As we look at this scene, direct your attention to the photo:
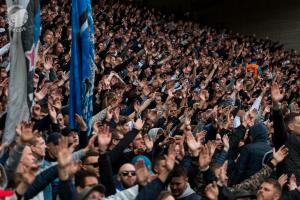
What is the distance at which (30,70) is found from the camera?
210 inches

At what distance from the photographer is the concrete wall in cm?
2344

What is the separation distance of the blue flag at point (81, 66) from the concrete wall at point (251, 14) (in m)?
17.1

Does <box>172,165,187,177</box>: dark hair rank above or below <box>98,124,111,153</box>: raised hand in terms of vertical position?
below

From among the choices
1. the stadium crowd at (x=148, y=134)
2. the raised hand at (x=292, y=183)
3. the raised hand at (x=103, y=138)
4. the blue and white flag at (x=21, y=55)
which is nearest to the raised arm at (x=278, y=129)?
the stadium crowd at (x=148, y=134)

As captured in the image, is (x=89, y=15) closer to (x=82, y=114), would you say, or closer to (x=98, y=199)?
(x=82, y=114)

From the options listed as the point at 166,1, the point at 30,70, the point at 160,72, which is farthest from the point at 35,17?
the point at 166,1

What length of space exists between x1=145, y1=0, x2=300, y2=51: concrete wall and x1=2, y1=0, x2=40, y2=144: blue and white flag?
18587mm

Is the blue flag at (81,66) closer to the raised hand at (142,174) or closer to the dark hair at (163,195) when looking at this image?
the raised hand at (142,174)

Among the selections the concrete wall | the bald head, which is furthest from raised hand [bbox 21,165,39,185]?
the concrete wall

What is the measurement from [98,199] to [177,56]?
10041 millimetres

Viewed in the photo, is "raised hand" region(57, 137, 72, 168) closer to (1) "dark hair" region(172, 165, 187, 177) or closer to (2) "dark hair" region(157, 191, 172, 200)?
(2) "dark hair" region(157, 191, 172, 200)

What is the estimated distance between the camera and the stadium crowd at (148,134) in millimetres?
3799

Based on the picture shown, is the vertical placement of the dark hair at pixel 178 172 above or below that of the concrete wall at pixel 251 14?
below

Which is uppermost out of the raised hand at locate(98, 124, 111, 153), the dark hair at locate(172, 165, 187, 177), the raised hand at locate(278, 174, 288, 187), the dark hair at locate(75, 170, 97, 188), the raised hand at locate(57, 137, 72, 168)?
the raised hand at locate(57, 137, 72, 168)
